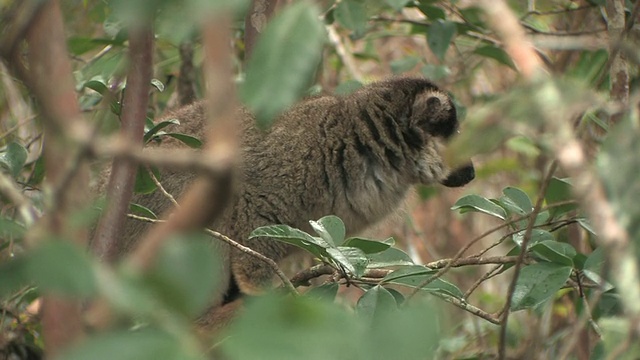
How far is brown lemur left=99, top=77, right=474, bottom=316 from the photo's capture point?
425 cm

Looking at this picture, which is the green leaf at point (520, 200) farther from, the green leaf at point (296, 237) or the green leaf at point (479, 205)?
the green leaf at point (296, 237)

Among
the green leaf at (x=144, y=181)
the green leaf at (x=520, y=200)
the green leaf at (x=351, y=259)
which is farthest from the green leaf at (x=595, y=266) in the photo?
the green leaf at (x=144, y=181)

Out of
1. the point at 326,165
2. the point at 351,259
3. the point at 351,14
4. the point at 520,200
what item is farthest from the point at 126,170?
the point at 326,165

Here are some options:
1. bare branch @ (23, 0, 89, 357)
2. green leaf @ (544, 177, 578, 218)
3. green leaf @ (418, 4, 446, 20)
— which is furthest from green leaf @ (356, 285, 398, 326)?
green leaf @ (418, 4, 446, 20)

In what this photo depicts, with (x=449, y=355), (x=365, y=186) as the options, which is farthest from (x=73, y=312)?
(x=449, y=355)

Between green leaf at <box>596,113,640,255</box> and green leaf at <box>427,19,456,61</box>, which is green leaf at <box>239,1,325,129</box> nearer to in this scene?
green leaf at <box>596,113,640,255</box>

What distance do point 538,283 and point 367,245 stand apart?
1.82 feet

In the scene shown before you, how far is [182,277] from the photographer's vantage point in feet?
4.02

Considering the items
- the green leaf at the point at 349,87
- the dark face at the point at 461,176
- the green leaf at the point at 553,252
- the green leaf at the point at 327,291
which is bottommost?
the dark face at the point at 461,176

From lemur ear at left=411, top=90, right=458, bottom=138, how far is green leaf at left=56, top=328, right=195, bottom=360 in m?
3.65

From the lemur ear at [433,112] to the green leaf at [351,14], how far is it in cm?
77

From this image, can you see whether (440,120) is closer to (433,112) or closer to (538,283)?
(433,112)

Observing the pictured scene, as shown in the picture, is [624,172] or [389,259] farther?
[389,259]

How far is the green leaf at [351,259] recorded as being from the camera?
2773mm
